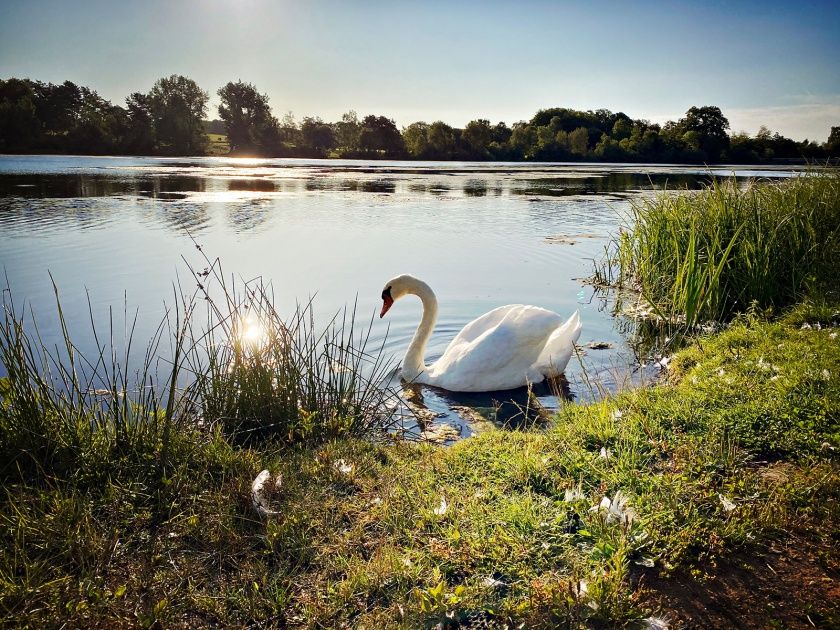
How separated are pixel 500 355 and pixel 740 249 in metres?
4.69

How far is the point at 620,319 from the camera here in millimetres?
10539

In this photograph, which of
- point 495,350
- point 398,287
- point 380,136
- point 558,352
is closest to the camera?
point 495,350

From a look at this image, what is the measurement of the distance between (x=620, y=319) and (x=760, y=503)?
7.15 metres

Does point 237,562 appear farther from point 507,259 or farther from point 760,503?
point 507,259

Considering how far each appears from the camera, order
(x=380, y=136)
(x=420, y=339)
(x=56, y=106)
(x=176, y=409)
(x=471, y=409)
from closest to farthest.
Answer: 1. (x=176, y=409)
2. (x=471, y=409)
3. (x=420, y=339)
4. (x=56, y=106)
5. (x=380, y=136)

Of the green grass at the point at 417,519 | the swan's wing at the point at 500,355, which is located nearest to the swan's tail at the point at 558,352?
the swan's wing at the point at 500,355

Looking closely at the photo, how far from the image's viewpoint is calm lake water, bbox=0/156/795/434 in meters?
9.84

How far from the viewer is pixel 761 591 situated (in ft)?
10.0

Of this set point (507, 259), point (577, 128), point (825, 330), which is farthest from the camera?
point (577, 128)

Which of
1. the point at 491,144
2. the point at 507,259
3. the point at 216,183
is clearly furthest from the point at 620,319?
the point at 491,144

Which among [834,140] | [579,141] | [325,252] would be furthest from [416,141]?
A: [325,252]

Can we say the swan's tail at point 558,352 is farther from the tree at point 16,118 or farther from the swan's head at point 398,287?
the tree at point 16,118

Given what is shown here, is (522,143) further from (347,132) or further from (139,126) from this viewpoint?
(139,126)

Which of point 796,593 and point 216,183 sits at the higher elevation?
point 216,183
